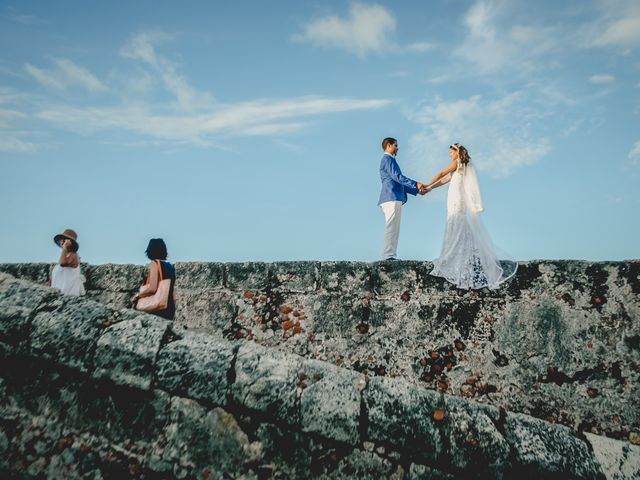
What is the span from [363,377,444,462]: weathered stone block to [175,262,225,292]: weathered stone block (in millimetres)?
2780

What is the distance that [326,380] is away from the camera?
1.96 meters

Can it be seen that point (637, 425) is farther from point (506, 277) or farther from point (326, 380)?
point (326, 380)

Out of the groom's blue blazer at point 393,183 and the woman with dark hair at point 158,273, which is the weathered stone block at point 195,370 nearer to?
the woman with dark hair at point 158,273

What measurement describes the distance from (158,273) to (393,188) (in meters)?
3.01

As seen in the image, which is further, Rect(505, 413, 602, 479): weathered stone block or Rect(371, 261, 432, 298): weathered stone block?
Rect(371, 261, 432, 298): weathered stone block

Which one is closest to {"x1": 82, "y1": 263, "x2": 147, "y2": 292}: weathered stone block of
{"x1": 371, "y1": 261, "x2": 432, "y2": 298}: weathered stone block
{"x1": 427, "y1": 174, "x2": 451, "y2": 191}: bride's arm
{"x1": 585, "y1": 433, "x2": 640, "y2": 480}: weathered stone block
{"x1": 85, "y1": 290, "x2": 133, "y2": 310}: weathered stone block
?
{"x1": 85, "y1": 290, "x2": 133, "y2": 310}: weathered stone block

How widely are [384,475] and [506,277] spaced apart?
2.64 meters

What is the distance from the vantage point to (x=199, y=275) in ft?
14.8

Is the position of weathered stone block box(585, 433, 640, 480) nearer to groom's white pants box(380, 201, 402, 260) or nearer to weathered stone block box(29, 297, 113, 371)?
weathered stone block box(29, 297, 113, 371)

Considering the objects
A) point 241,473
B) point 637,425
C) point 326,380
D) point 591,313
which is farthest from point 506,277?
point 241,473

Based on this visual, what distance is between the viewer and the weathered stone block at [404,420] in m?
1.83

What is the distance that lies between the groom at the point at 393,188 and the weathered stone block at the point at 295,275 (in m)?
1.32

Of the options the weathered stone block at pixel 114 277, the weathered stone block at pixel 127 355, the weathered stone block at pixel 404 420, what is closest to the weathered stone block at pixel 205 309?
the weathered stone block at pixel 114 277

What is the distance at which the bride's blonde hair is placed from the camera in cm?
519
